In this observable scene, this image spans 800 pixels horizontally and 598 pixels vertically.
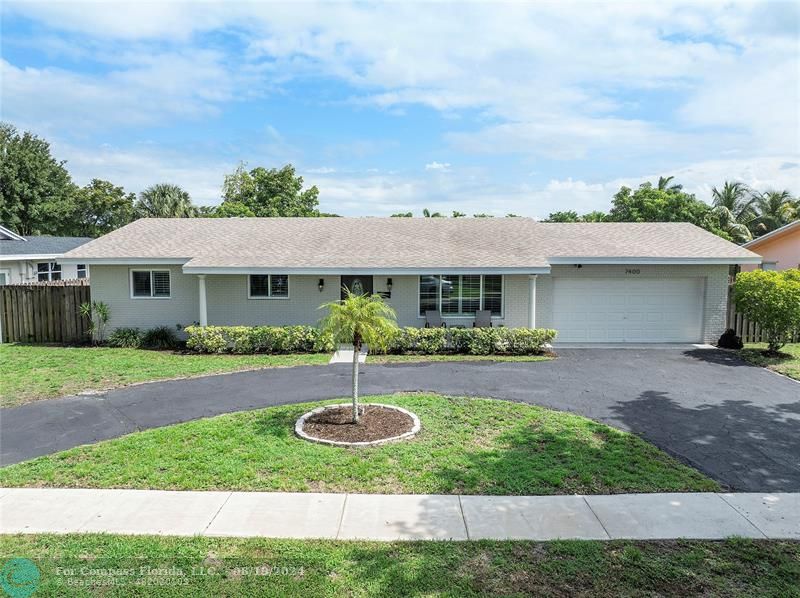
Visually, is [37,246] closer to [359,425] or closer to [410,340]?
[410,340]

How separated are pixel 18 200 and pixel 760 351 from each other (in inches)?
1871

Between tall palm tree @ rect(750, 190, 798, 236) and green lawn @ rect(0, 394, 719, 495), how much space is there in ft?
109

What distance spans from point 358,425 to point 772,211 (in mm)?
37221

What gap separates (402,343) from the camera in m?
16.0

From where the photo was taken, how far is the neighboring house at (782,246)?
2323 cm

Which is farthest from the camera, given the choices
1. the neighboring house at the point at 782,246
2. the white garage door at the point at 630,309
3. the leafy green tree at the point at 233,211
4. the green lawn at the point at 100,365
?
the leafy green tree at the point at 233,211

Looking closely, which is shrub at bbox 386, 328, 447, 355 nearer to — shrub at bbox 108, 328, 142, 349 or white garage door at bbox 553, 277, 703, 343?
white garage door at bbox 553, 277, 703, 343

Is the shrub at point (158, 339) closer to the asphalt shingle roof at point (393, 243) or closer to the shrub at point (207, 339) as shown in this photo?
the shrub at point (207, 339)

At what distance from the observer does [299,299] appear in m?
17.6

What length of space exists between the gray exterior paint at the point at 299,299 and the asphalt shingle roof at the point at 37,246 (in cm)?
763

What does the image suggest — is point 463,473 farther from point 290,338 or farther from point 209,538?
point 290,338

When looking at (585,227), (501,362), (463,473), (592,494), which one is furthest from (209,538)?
(585,227)

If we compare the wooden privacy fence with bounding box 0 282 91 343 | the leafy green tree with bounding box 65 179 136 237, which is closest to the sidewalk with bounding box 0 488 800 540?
the wooden privacy fence with bounding box 0 282 91 343

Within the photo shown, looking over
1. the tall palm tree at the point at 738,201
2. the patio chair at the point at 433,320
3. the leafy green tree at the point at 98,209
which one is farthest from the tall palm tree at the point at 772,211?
the leafy green tree at the point at 98,209
